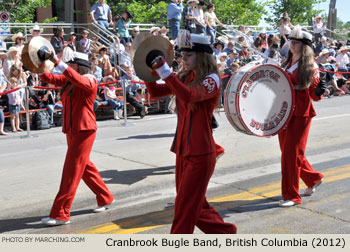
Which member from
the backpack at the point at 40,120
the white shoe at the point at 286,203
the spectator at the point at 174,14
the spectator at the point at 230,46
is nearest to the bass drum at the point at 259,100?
the white shoe at the point at 286,203

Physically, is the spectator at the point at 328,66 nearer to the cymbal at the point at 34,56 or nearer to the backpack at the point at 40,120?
the backpack at the point at 40,120

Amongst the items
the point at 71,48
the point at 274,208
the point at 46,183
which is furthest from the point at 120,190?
the point at 71,48

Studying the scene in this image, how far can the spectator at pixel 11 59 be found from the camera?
527 inches

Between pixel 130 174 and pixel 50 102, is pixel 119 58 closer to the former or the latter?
pixel 50 102

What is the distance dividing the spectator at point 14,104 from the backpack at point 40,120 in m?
→ 0.39

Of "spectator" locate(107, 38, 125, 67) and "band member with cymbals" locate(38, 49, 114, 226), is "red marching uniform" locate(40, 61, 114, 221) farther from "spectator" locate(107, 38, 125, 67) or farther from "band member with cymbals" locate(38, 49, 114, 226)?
"spectator" locate(107, 38, 125, 67)

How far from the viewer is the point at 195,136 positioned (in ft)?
14.4

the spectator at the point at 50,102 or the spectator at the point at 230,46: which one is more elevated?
the spectator at the point at 230,46

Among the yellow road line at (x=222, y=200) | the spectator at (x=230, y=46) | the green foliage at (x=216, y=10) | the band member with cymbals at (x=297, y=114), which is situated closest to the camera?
the yellow road line at (x=222, y=200)

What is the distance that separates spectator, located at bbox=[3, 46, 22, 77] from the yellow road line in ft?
27.0

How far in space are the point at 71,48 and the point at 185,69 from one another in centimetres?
1199

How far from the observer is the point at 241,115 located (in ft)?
18.6

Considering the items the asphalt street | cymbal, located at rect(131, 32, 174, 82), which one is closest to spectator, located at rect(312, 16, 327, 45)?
the asphalt street

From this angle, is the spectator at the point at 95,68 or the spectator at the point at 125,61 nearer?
the spectator at the point at 95,68
